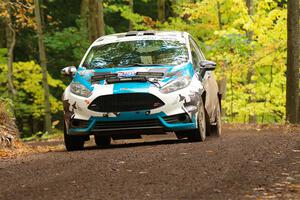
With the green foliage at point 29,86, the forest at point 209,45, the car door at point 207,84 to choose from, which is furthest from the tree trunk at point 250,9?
the car door at point 207,84

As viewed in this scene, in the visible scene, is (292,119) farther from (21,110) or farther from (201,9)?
(21,110)

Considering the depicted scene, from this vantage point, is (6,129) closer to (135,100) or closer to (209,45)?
(135,100)

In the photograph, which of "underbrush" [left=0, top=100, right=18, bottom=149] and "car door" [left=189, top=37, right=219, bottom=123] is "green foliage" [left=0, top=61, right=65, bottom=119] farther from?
"car door" [left=189, top=37, right=219, bottom=123]

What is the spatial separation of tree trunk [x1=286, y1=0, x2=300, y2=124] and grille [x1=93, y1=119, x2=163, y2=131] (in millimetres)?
6971

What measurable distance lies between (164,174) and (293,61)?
10.3 meters

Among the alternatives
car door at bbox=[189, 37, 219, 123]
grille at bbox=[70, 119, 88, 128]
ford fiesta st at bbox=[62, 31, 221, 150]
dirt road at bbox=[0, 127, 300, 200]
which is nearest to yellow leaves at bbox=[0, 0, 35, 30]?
car door at bbox=[189, 37, 219, 123]

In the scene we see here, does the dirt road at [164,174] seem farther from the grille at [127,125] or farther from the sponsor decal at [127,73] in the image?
the sponsor decal at [127,73]

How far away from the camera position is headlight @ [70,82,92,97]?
1014 centimetres

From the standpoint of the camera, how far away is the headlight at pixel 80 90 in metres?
10.1

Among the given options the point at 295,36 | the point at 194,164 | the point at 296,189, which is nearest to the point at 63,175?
the point at 194,164

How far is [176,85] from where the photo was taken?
10.1 meters

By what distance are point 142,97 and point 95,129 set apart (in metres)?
0.89

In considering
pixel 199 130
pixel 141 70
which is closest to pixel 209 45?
pixel 199 130

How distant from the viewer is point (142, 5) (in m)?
39.4
